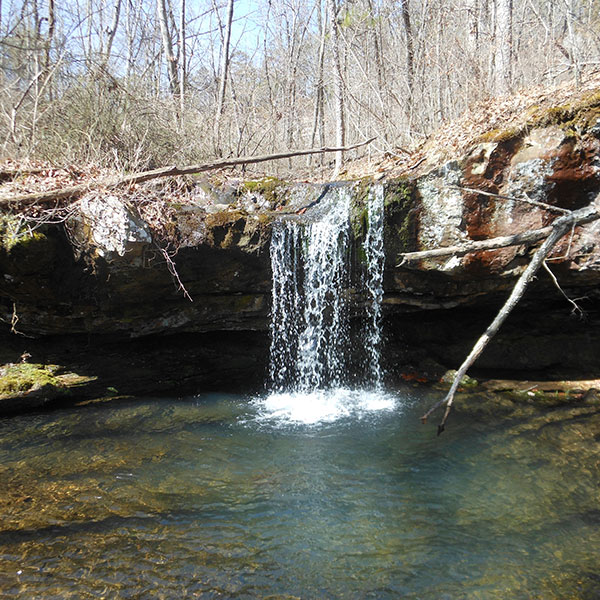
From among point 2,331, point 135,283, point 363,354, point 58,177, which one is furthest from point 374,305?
point 2,331

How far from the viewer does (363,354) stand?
6.93 meters

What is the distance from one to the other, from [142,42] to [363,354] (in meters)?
10.4

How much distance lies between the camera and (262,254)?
5.83 meters

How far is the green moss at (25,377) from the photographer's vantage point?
18.0 ft

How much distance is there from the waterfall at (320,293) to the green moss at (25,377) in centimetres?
311

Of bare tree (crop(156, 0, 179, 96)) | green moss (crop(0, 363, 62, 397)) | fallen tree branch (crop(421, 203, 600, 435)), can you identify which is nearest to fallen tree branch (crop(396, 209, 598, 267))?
fallen tree branch (crop(421, 203, 600, 435))

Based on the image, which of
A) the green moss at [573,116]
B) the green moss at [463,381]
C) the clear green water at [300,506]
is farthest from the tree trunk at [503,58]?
the clear green water at [300,506]

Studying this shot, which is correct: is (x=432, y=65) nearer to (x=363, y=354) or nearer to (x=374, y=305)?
(x=374, y=305)

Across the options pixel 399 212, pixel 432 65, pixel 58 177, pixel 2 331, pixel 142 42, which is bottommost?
pixel 2 331

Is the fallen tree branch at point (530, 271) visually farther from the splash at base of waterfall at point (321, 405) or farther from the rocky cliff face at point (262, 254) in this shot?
the splash at base of waterfall at point (321, 405)

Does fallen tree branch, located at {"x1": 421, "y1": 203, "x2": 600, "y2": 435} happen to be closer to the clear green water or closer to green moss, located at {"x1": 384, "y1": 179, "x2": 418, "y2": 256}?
the clear green water

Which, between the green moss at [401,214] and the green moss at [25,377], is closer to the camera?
the green moss at [25,377]

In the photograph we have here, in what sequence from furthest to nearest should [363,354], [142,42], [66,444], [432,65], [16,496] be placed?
[142,42], [432,65], [363,354], [66,444], [16,496]

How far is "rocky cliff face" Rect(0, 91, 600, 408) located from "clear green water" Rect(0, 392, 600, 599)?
4.60 feet
